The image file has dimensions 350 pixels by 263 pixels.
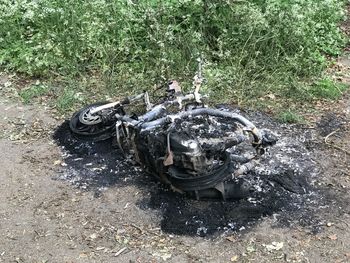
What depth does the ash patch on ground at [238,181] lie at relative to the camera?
16.1 ft

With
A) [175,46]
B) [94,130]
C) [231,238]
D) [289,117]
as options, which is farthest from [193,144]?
[175,46]

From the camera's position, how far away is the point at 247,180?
532 centimetres

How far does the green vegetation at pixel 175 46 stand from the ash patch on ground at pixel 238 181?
3.95ft

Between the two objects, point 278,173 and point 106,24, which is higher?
point 106,24

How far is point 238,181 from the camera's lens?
17.0 feet

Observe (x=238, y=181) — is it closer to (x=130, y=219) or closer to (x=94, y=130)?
(x=130, y=219)

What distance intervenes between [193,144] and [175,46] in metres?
3.19

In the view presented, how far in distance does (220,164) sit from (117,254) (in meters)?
1.22

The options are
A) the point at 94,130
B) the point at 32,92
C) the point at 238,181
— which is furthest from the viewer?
the point at 32,92

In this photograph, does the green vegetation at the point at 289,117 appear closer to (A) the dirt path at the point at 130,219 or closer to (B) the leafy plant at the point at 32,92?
(A) the dirt path at the point at 130,219

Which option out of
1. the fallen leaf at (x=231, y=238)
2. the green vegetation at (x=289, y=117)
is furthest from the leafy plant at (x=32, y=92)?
the fallen leaf at (x=231, y=238)

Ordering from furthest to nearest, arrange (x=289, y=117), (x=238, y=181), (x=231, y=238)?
(x=289, y=117), (x=238, y=181), (x=231, y=238)

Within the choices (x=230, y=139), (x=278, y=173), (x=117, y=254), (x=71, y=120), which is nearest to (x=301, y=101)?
(x=278, y=173)

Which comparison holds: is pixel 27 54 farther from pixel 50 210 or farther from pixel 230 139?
pixel 230 139
